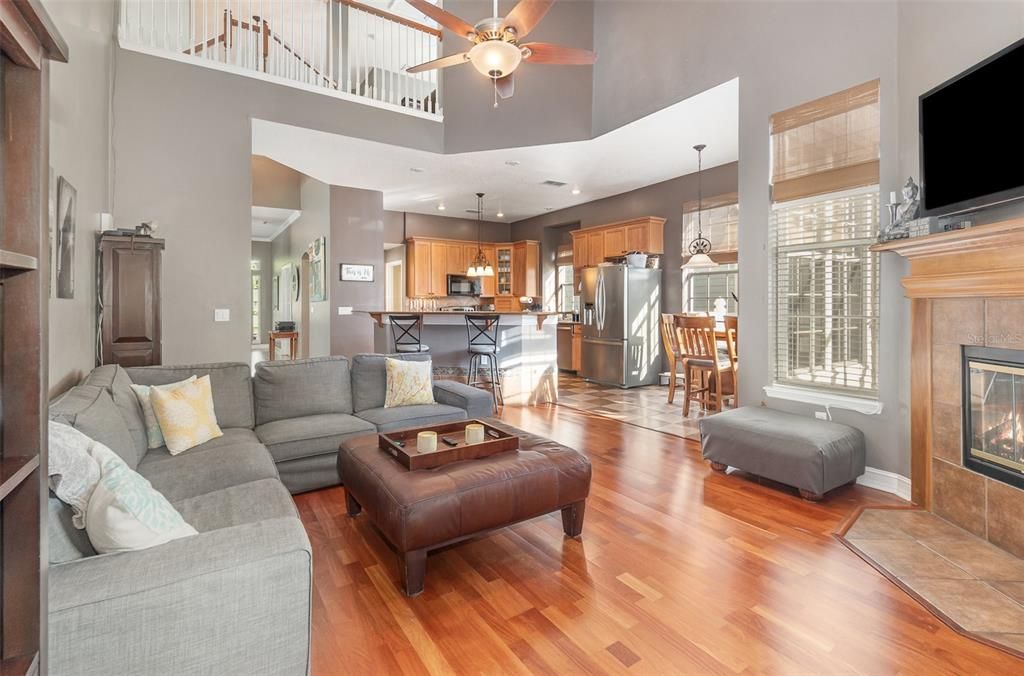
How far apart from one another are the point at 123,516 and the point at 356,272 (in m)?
6.44

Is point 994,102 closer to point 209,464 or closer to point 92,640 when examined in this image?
point 92,640

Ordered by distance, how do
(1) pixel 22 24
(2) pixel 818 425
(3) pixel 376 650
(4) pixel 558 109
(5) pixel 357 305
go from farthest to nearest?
(5) pixel 357 305, (4) pixel 558 109, (2) pixel 818 425, (3) pixel 376 650, (1) pixel 22 24

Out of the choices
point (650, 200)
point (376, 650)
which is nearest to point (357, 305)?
point (650, 200)

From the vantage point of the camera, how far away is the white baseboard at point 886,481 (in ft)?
10.00

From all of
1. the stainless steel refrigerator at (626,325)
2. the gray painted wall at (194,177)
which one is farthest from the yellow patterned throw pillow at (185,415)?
the stainless steel refrigerator at (626,325)

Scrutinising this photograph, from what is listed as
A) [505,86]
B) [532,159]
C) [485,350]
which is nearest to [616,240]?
[532,159]

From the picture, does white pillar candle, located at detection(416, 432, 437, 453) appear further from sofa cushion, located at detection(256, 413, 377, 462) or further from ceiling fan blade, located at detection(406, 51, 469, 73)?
ceiling fan blade, located at detection(406, 51, 469, 73)

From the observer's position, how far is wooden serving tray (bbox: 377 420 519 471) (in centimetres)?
226

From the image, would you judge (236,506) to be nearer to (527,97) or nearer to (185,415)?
(185,415)

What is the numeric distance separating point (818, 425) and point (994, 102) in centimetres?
196

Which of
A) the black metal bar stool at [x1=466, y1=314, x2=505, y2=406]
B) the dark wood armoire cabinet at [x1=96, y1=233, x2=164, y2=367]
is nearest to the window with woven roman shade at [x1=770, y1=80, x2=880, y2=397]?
the black metal bar stool at [x1=466, y1=314, x2=505, y2=406]

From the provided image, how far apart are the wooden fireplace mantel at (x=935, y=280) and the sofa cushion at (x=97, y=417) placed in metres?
3.94

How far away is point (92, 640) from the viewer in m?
1.12

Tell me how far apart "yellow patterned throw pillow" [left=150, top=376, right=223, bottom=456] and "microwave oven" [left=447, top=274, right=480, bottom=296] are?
6.54 metres
